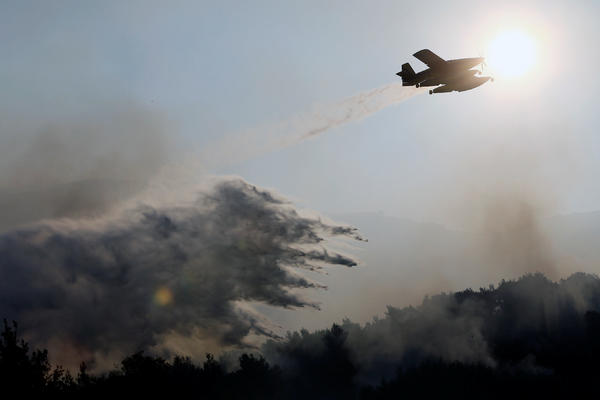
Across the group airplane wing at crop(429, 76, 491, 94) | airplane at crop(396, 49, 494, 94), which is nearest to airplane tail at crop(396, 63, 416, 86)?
airplane at crop(396, 49, 494, 94)

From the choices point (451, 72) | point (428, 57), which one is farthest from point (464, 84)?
point (428, 57)

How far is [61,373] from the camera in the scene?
86750 millimetres

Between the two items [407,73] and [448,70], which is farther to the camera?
[407,73]

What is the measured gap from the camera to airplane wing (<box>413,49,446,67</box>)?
7538 cm

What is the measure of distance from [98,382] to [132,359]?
729 centimetres

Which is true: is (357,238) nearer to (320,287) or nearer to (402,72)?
(320,287)

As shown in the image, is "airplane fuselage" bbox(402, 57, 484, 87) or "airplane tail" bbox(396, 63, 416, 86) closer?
"airplane fuselage" bbox(402, 57, 484, 87)

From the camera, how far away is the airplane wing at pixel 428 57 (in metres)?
75.4

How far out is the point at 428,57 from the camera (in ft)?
249

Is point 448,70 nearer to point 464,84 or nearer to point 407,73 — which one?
point 464,84

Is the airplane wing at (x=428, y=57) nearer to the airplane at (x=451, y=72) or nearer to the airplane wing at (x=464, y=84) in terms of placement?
the airplane at (x=451, y=72)

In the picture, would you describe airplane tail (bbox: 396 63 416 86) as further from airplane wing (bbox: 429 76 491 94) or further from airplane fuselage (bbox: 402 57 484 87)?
airplane wing (bbox: 429 76 491 94)

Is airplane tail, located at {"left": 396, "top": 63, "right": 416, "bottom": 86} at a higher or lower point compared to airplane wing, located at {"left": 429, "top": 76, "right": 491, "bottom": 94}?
higher

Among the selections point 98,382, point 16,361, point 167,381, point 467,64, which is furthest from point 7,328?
point 467,64
